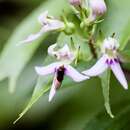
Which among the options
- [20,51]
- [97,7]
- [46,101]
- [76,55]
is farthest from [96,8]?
[46,101]

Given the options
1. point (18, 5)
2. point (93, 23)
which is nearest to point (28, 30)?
point (93, 23)

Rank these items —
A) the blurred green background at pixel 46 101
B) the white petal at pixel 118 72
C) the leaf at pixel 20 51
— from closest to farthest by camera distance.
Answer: the white petal at pixel 118 72, the leaf at pixel 20 51, the blurred green background at pixel 46 101

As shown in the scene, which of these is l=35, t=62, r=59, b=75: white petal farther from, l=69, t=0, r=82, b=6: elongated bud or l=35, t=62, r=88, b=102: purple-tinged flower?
l=69, t=0, r=82, b=6: elongated bud

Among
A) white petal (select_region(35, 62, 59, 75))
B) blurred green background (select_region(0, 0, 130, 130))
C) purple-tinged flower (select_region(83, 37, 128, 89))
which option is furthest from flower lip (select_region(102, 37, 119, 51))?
blurred green background (select_region(0, 0, 130, 130))

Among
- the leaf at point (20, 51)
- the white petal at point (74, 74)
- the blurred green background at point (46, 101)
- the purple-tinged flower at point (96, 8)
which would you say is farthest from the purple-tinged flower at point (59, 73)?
the blurred green background at point (46, 101)

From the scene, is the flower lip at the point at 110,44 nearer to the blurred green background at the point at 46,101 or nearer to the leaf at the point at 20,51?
the leaf at the point at 20,51

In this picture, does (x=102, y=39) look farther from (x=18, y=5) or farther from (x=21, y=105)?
(x=18, y=5)

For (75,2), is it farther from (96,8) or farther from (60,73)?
(60,73)
